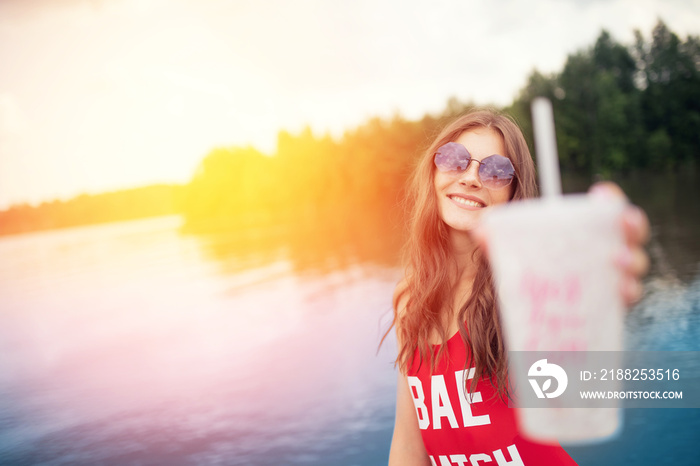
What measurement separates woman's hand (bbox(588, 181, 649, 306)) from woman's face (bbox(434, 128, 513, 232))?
95cm

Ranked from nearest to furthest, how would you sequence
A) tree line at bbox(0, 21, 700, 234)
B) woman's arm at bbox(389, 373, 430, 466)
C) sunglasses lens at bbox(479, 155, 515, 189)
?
sunglasses lens at bbox(479, 155, 515, 189) → woman's arm at bbox(389, 373, 430, 466) → tree line at bbox(0, 21, 700, 234)

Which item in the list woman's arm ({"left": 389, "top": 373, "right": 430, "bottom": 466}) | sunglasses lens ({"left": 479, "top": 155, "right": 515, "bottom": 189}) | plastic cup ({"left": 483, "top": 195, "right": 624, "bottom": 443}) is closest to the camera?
plastic cup ({"left": 483, "top": 195, "right": 624, "bottom": 443})

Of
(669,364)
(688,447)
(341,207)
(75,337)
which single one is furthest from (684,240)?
(341,207)

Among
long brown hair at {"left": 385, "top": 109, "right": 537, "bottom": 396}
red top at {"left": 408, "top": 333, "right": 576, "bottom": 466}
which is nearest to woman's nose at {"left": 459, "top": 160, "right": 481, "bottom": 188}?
long brown hair at {"left": 385, "top": 109, "right": 537, "bottom": 396}

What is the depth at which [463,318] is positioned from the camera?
2053 mm

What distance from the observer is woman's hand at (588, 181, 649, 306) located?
0.91m

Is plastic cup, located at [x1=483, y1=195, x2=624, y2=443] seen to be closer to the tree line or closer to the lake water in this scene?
the lake water

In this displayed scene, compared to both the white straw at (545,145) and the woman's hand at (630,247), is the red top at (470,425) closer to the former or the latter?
the woman's hand at (630,247)

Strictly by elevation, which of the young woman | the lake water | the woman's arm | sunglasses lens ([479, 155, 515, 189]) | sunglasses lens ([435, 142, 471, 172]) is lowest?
the lake water

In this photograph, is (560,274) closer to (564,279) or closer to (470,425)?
(564,279)

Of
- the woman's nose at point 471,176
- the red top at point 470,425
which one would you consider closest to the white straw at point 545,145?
the woman's nose at point 471,176

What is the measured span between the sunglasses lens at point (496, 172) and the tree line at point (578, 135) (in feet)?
138

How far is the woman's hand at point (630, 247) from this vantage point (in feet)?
2.97

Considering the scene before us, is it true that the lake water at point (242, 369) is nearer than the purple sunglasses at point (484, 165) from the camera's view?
No
